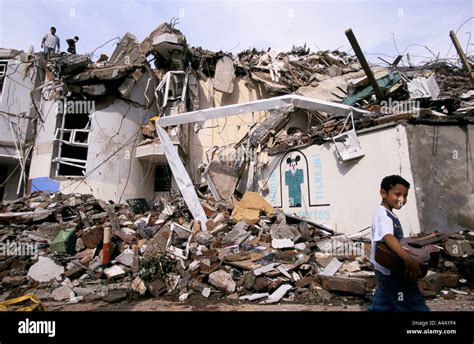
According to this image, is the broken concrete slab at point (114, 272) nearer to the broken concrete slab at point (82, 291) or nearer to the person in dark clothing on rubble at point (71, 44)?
the broken concrete slab at point (82, 291)

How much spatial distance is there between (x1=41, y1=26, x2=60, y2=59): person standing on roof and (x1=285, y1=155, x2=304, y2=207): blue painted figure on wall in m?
10.8

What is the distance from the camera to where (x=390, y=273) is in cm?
240

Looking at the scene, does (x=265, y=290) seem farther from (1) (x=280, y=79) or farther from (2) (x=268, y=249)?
(1) (x=280, y=79)

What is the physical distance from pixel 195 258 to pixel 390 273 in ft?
13.4

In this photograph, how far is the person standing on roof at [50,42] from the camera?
10977 millimetres

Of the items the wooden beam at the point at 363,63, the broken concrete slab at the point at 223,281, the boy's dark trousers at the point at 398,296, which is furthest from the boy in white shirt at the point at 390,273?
the wooden beam at the point at 363,63

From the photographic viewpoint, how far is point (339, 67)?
11.6 metres

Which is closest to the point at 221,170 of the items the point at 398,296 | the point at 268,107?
the point at 268,107

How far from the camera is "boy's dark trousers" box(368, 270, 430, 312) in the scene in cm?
231

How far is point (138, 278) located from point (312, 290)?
123 inches

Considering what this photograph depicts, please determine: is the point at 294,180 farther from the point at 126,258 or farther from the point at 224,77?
the point at 224,77

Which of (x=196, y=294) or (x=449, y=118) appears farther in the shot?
(x=449, y=118)

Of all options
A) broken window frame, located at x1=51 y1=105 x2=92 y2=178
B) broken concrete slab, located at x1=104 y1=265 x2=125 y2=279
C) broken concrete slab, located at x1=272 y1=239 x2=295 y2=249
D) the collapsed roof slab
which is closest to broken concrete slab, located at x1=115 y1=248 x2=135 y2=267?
broken concrete slab, located at x1=104 y1=265 x2=125 y2=279

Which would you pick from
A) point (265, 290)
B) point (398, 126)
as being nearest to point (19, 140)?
point (265, 290)
